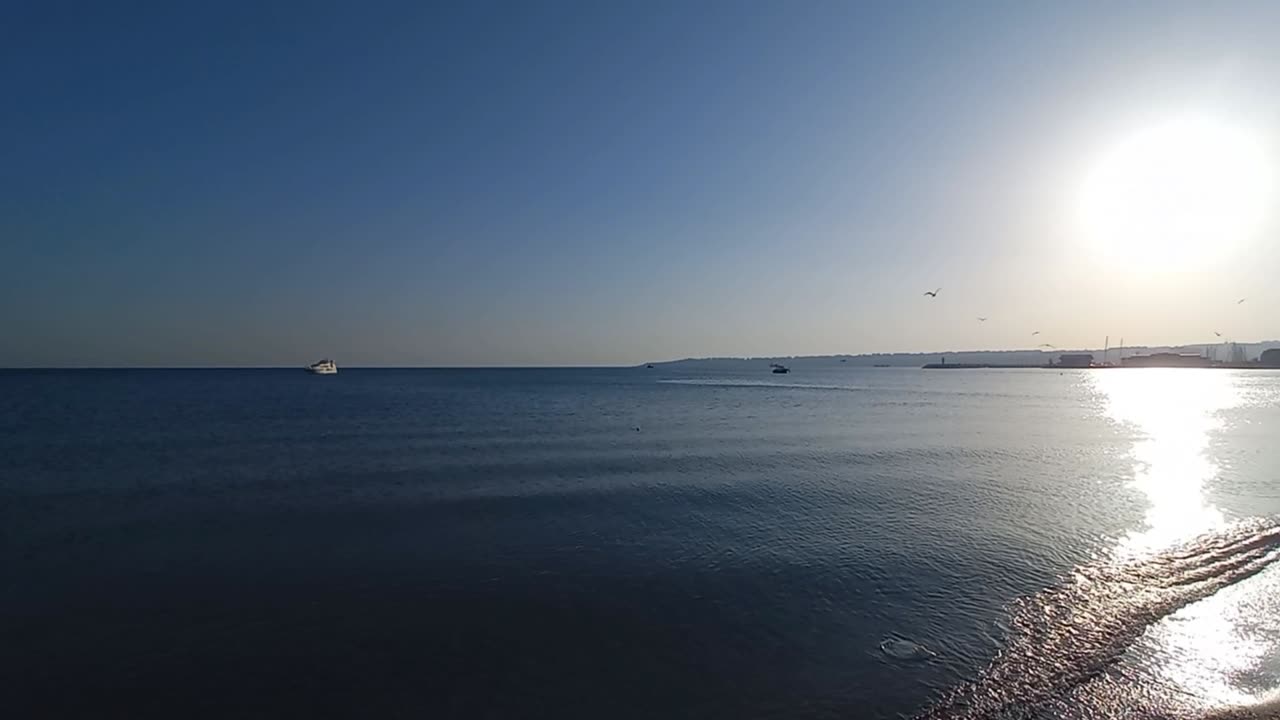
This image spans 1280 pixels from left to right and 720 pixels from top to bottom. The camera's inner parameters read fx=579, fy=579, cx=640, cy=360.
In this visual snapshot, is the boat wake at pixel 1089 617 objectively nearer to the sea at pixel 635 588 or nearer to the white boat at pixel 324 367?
the sea at pixel 635 588

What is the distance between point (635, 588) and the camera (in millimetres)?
11266

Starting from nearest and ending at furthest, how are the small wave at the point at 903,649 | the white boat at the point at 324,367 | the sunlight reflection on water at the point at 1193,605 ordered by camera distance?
the sunlight reflection on water at the point at 1193,605 → the small wave at the point at 903,649 → the white boat at the point at 324,367

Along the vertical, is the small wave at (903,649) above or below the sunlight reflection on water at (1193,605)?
above

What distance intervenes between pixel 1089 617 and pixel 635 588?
787cm

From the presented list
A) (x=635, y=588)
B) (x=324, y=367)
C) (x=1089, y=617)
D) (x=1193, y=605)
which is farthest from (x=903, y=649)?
(x=324, y=367)

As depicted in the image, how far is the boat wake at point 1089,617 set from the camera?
7.55 m

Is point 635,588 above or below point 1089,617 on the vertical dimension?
above

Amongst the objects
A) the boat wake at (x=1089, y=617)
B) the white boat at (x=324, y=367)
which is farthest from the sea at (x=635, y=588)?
the white boat at (x=324, y=367)

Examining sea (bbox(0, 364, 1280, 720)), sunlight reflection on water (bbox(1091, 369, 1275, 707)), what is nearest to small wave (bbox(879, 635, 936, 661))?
sea (bbox(0, 364, 1280, 720))

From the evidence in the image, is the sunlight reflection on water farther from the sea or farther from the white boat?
the white boat

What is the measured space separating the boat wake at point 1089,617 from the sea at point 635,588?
0.06 m

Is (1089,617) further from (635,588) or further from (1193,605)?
(635,588)

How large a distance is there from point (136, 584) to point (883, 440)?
3221 centimetres

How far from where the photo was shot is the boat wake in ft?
24.8
